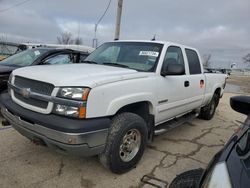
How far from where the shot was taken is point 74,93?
2.78 m

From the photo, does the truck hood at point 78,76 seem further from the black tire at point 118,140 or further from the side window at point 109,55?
the side window at point 109,55

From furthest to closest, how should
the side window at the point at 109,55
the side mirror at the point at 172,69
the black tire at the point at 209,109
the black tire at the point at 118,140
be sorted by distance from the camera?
the black tire at the point at 209,109
the side window at the point at 109,55
the side mirror at the point at 172,69
the black tire at the point at 118,140

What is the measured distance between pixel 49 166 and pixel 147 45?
8.23 feet

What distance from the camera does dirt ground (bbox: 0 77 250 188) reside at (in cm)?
320

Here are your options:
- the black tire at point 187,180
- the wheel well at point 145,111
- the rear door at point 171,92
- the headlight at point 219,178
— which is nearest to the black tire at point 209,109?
the rear door at point 171,92

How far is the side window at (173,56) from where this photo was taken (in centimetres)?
422

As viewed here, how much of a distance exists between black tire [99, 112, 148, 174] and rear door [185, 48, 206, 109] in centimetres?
185

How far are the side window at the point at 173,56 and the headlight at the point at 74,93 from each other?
179 cm

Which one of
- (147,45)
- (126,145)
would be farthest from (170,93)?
(126,145)

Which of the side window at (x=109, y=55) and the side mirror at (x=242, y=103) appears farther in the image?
the side window at (x=109, y=55)


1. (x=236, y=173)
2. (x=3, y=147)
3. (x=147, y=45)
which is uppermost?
(x=147, y=45)

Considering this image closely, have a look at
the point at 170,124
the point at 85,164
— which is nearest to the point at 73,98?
the point at 85,164

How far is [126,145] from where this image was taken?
340 cm

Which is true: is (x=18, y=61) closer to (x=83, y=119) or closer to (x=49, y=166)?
(x=49, y=166)
